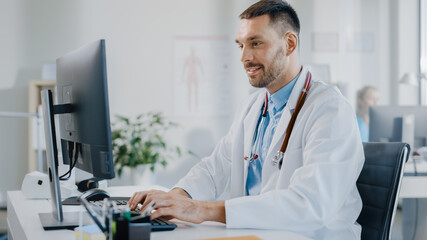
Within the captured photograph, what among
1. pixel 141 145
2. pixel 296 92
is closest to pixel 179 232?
pixel 296 92

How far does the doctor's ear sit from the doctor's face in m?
0.02

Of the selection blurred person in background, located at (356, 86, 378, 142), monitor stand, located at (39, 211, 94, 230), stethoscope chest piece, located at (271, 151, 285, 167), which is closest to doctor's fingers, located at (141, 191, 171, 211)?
monitor stand, located at (39, 211, 94, 230)

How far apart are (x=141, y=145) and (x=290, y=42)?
291 cm

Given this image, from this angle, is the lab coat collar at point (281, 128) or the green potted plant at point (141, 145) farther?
the green potted plant at point (141, 145)

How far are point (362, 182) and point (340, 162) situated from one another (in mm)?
281

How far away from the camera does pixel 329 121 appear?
1.39 meters

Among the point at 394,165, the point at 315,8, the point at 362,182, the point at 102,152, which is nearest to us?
the point at 102,152

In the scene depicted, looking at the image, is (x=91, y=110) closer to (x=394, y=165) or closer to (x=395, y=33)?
(x=394, y=165)

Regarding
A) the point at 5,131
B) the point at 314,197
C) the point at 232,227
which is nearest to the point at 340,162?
the point at 314,197

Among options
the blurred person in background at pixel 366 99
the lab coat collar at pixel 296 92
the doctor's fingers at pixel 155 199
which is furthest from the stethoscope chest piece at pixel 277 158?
the blurred person in background at pixel 366 99

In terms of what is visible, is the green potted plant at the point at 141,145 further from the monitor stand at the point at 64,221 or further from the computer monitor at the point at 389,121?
the monitor stand at the point at 64,221

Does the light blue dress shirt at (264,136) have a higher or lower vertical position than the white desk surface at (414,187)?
higher

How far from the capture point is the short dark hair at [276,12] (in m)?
1.61

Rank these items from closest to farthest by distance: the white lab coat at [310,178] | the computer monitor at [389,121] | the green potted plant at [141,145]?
the white lab coat at [310,178]
the computer monitor at [389,121]
the green potted plant at [141,145]
